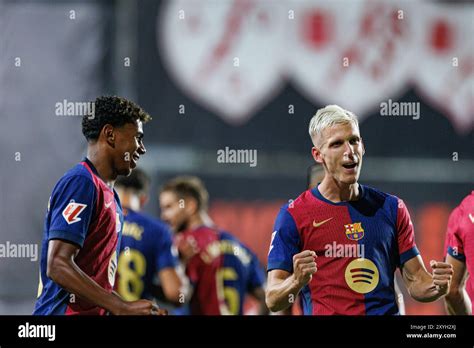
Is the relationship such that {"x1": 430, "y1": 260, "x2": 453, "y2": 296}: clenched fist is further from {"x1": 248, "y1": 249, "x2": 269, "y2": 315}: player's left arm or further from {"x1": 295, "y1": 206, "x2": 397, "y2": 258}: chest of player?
{"x1": 248, "y1": 249, "x2": 269, "y2": 315}: player's left arm

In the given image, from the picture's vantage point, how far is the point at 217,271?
7059mm

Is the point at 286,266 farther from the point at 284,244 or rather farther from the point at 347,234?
the point at 347,234

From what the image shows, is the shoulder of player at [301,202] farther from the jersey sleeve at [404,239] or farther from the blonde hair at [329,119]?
the jersey sleeve at [404,239]

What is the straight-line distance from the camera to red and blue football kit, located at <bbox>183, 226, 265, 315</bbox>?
701cm

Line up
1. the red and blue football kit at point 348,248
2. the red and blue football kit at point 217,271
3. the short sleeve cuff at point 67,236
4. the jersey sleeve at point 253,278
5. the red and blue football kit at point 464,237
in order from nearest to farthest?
the short sleeve cuff at point 67,236 → the red and blue football kit at point 348,248 → the red and blue football kit at point 464,237 → the red and blue football kit at point 217,271 → the jersey sleeve at point 253,278

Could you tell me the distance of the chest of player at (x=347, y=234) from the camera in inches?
165

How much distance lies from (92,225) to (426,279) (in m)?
1.52

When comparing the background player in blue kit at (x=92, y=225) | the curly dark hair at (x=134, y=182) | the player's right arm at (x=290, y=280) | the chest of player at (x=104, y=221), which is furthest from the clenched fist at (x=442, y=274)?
the curly dark hair at (x=134, y=182)

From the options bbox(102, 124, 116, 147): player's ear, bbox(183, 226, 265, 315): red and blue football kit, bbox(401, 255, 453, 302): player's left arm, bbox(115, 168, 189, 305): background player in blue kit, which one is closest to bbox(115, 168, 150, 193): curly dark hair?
bbox(115, 168, 189, 305): background player in blue kit

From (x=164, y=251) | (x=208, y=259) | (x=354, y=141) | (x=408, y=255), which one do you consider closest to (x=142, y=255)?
(x=164, y=251)

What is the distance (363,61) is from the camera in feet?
29.9

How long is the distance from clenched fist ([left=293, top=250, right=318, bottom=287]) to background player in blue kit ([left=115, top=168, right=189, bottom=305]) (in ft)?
8.41
